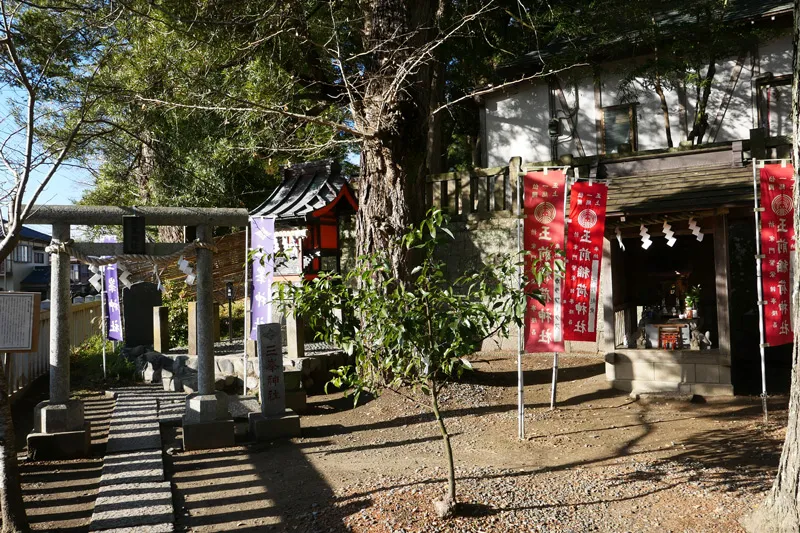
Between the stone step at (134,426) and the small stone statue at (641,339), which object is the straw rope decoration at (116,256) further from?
the small stone statue at (641,339)

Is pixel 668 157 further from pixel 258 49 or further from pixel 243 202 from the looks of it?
pixel 243 202

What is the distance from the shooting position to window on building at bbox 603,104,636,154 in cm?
1683

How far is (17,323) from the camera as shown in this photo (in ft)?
21.1

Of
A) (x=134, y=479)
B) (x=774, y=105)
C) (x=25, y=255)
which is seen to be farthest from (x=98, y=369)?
(x=25, y=255)

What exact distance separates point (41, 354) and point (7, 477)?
9.24 m

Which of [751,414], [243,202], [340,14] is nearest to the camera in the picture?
[751,414]

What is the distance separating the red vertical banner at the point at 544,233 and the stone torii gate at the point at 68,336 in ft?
12.9

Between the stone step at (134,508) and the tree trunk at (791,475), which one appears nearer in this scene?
the tree trunk at (791,475)

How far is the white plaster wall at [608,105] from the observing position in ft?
51.0

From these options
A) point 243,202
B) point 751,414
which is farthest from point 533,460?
point 243,202

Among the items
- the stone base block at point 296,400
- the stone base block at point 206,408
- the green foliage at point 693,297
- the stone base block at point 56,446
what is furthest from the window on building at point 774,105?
the stone base block at point 56,446

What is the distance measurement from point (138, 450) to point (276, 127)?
715 cm

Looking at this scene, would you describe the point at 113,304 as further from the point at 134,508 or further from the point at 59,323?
the point at 134,508

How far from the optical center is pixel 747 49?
49.8 feet
